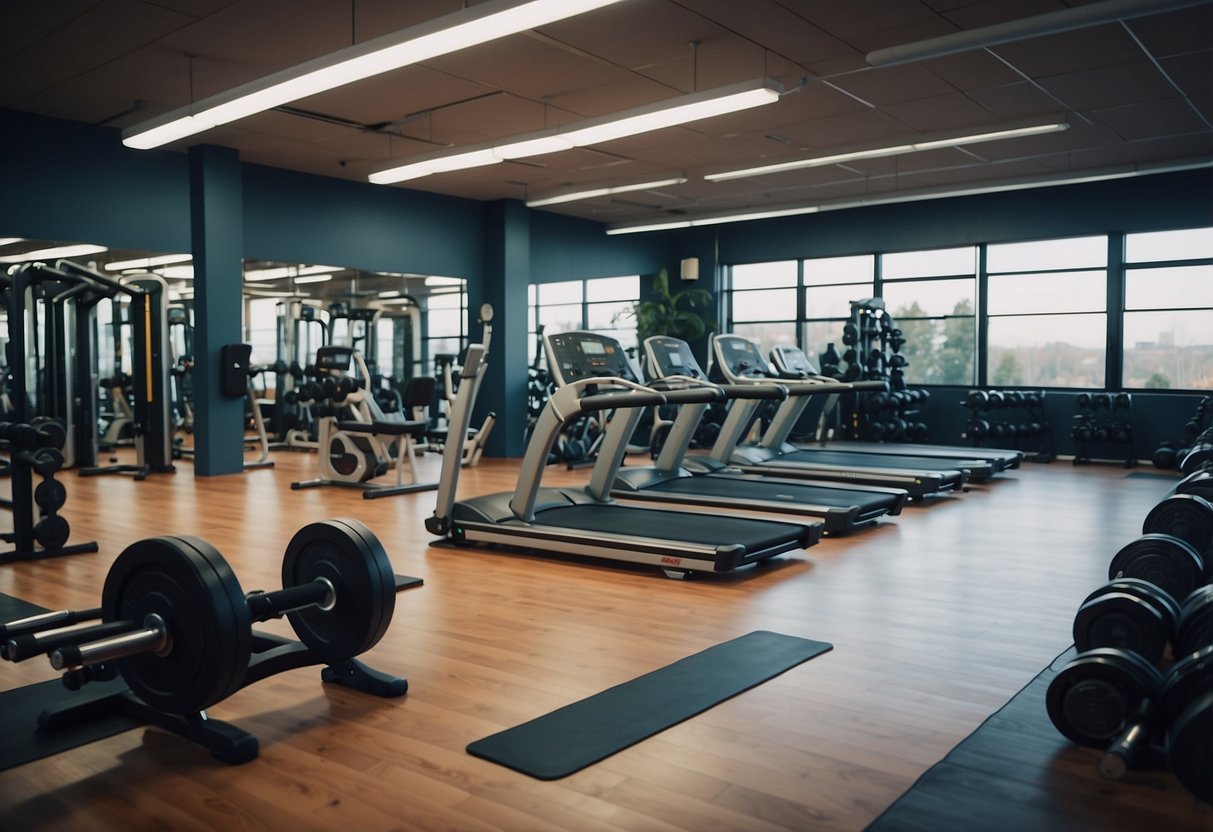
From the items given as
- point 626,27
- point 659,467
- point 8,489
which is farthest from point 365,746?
point 8,489

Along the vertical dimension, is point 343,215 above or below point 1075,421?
above

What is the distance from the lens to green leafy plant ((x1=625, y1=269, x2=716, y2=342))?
38.6 feet

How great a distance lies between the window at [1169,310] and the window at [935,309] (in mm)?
1601

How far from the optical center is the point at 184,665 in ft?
7.85

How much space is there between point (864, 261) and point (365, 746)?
33.4ft

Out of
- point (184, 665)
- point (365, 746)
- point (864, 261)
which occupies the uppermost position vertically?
point (864, 261)

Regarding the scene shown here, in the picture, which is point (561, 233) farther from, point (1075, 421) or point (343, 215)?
point (1075, 421)

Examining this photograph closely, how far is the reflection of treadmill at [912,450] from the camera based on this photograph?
25.8 feet

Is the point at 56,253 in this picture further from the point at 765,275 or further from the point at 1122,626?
the point at 765,275

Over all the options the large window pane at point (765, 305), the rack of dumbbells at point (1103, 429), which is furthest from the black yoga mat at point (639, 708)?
the large window pane at point (765, 305)

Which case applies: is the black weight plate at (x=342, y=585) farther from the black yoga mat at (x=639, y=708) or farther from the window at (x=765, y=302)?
the window at (x=765, y=302)

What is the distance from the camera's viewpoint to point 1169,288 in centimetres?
945

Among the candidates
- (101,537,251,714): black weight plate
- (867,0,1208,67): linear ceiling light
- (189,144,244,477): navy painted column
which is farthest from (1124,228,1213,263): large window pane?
(101,537,251,714): black weight plate

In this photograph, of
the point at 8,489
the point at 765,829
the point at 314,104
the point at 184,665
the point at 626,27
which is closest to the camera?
the point at 765,829
